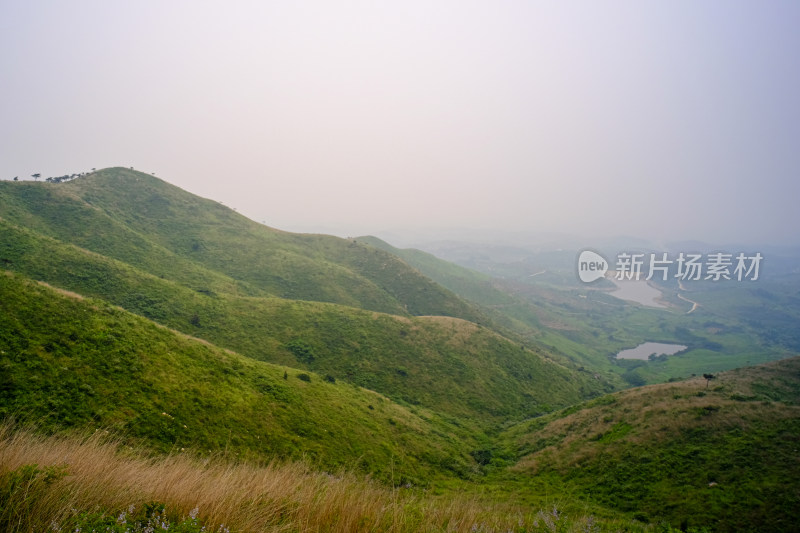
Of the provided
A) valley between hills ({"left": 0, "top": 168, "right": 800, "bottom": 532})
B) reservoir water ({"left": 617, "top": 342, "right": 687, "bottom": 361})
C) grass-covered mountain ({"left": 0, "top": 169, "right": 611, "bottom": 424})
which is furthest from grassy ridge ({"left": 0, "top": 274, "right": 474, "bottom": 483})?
reservoir water ({"left": 617, "top": 342, "right": 687, "bottom": 361})

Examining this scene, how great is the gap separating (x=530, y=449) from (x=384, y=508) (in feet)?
100

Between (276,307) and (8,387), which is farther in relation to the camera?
(276,307)

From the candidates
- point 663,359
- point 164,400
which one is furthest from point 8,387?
point 663,359

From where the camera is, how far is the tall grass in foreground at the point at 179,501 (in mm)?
3242

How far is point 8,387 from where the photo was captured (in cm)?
1285

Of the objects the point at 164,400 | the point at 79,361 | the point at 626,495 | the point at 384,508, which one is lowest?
the point at 626,495

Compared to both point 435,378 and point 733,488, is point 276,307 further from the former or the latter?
→ point 733,488

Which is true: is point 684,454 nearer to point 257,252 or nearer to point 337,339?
point 337,339

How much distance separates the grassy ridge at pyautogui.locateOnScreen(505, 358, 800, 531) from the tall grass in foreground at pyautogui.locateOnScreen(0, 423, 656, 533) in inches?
682

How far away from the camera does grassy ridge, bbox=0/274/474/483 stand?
1424 centimetres

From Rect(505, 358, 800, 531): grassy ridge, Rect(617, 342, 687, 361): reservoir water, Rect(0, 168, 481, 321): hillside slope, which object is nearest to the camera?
Rect(505, 358, 800, 531): grassy ridge

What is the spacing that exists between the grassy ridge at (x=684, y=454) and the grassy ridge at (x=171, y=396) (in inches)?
341

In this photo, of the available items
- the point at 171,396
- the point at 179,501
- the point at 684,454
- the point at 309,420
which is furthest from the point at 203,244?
the point at 179,501

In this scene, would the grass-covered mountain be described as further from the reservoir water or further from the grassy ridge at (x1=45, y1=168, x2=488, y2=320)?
the reservoir water
